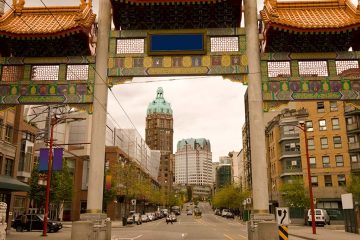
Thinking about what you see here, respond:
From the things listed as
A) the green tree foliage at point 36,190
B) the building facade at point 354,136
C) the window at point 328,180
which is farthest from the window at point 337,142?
the green tree foliage at point 36,190

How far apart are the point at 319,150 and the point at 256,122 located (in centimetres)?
5101

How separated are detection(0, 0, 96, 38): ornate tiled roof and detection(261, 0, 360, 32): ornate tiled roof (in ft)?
28.5

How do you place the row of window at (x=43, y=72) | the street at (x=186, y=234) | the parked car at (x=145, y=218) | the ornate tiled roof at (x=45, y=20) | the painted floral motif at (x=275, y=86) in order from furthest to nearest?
the parked car at (x=145, y=218)
the street at (x=186, y=234)
the row of window at (x=43, y=72)
the painted floral motif at (x=275, y=86)
the ornate tiled roof at (x=45, y=20)

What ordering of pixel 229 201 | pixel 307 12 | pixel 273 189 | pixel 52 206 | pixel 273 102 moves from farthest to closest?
pixel 229 201 → pixel 273 189 → pixel 52 206 → pixel 307 12 → pixel 273 102

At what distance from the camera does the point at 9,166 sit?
35.6m

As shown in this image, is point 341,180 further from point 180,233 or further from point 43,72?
point 43,72

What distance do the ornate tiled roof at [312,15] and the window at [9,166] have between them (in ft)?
89.2

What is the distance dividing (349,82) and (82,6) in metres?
13.8

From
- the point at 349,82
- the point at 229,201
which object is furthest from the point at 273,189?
the point at 349,82

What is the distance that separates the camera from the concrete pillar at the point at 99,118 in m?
18.0

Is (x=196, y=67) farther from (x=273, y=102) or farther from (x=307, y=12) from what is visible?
(x=307, y=12)

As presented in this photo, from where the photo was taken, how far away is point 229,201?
102688 mm

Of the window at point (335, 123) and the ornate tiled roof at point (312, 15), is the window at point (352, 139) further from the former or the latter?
the ornate tiled roof at point (312, 15)

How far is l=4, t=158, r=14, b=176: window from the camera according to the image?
34.9 m
